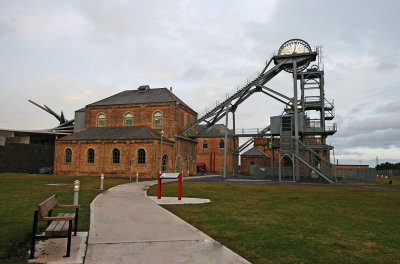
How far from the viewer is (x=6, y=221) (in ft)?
24.7

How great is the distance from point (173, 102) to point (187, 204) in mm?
26547

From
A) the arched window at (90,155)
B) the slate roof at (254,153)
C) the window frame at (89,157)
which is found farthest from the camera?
the slate roof at (254,153)

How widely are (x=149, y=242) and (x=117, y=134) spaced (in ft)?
103

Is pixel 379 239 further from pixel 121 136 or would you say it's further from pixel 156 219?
pixel 121 136

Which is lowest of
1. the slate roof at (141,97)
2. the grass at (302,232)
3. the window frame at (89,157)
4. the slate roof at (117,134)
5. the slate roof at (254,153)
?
the grass at (302,232)

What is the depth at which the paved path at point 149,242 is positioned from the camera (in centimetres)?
477

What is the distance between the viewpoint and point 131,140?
32906 mm

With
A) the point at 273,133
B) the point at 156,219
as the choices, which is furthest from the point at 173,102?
the point at 156,219

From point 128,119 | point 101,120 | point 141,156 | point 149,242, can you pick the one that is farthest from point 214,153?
point 149,242

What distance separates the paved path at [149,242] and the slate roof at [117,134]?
24.7 meters

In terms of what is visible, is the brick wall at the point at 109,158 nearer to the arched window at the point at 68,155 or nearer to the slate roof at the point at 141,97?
the arched window at the point at 68,155

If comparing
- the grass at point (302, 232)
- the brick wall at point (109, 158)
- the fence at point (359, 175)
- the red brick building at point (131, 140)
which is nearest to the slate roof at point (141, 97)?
the red brick building at point (131, 140)

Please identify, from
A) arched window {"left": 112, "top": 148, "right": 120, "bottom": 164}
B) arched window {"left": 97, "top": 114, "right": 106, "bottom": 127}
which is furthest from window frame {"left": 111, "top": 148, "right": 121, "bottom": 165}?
arched window {"left": 97, "top": 114, "right": 106, "bottom": 127}

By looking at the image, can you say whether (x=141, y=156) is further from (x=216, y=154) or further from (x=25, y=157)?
(x=216, y=154)
